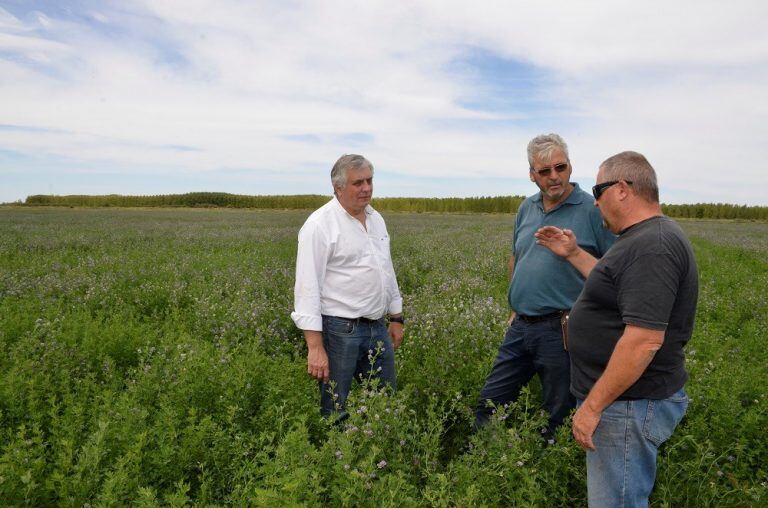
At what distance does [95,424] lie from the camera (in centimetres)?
364

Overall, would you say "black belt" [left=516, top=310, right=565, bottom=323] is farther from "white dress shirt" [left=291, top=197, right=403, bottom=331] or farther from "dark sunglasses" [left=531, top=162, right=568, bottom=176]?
"white dress shirt" [left=291, top=197, right=403, bottom=331]

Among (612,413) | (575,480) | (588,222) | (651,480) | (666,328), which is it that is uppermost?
(588,222)

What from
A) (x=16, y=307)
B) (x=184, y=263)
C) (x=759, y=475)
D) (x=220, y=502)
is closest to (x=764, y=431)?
(x=759, y=475)

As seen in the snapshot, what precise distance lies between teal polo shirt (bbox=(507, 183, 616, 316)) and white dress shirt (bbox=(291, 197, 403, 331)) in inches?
43.5

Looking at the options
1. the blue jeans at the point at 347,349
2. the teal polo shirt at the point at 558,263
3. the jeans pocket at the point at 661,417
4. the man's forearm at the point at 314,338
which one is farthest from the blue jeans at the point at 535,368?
the man's forearm at the point at 314,338

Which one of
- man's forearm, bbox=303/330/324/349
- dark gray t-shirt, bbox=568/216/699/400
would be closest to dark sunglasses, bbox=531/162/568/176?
dark gray t-shirt, bbox=568/216/699/400

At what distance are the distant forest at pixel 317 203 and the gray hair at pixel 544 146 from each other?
9682 centimetres

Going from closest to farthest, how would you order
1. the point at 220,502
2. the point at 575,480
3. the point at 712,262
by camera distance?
the point at 220,502, the point at 575,480, the point at 712,262

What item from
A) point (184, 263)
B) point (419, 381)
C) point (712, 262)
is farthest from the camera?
point (712, 262)

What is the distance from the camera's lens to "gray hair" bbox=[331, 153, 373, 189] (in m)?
3.66

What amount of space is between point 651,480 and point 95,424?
3.69 metres

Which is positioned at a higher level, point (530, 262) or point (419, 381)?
point (530, 262)

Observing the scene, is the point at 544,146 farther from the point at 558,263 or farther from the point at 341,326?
the point at 341,326

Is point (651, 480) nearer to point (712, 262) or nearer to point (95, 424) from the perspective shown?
point (95, 424)
